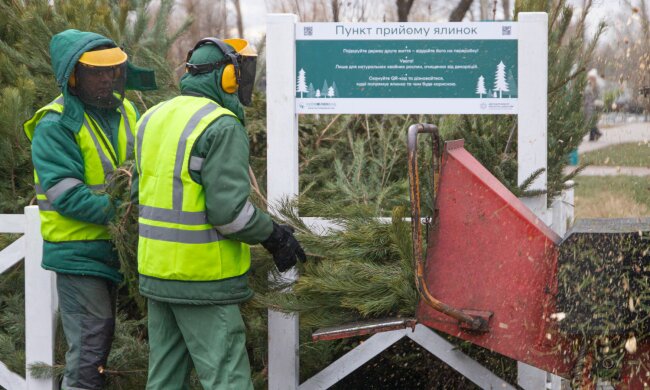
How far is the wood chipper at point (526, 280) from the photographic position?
10.5 feet

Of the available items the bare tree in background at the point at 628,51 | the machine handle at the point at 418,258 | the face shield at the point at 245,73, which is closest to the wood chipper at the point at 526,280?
the machine handle at the point at 418,258

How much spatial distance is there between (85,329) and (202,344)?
741 millimetres

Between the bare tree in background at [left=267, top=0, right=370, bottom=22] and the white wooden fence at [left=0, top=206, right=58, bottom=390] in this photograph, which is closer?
the white wooden fence at [left=0, top=206, right=58, bottom=390]

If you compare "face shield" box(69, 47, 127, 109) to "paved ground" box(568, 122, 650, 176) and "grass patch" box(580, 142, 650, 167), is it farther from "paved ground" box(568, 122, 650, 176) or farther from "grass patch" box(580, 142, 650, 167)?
"paved ground" box(568, 122, 650, 176)

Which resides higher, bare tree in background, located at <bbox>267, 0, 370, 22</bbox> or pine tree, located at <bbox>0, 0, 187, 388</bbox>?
bare tree in background, located at <bbox>267, 0, 370, 22</bbox>

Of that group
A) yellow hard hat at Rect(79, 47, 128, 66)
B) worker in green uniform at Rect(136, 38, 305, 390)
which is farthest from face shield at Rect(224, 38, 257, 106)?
yellow hard hat at Rect(79, 47, 128, 66)

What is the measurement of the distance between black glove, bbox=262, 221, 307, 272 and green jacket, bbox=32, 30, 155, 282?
819 millimetres

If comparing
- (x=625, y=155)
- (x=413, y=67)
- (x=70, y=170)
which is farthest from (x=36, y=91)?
(x=625, y=155)

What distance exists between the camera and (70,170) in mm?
4336

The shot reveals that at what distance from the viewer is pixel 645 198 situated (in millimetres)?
8719

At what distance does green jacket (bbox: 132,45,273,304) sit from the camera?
150 inches

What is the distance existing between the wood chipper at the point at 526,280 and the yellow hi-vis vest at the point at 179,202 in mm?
562

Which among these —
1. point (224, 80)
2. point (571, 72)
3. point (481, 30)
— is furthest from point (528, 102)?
point (224, 80)

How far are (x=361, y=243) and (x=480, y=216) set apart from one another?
0.73 m
